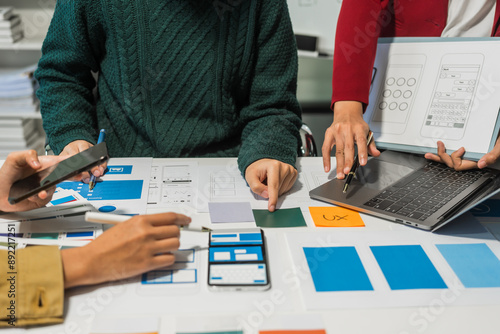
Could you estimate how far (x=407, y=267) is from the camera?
750 mm

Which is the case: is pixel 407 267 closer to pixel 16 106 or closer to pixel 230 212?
pixel 230 212

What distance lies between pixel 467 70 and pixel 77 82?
97 cm

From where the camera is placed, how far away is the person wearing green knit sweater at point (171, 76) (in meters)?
1.09

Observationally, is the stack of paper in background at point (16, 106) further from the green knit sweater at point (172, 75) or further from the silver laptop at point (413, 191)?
the silver laptop at point (413, 191)

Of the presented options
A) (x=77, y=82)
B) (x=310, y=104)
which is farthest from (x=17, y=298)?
(x=310, y=104)

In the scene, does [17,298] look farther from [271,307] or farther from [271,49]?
[271,49]

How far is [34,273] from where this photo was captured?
0.65 metres

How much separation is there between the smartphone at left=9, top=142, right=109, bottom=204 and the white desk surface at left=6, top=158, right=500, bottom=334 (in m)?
0.19

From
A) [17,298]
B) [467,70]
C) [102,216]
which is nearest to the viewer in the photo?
[17,298]

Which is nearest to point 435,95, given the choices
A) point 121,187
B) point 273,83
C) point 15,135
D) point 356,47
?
point 356,47

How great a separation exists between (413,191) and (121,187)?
2.06 ft

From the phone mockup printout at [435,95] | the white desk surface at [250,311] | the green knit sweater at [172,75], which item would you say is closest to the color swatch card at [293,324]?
the white desk surface at [250,311]

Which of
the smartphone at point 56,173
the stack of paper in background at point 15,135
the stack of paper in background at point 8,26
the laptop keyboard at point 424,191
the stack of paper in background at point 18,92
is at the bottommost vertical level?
the stack of paper in background at point 15,135

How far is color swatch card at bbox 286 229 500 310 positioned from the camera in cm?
69
